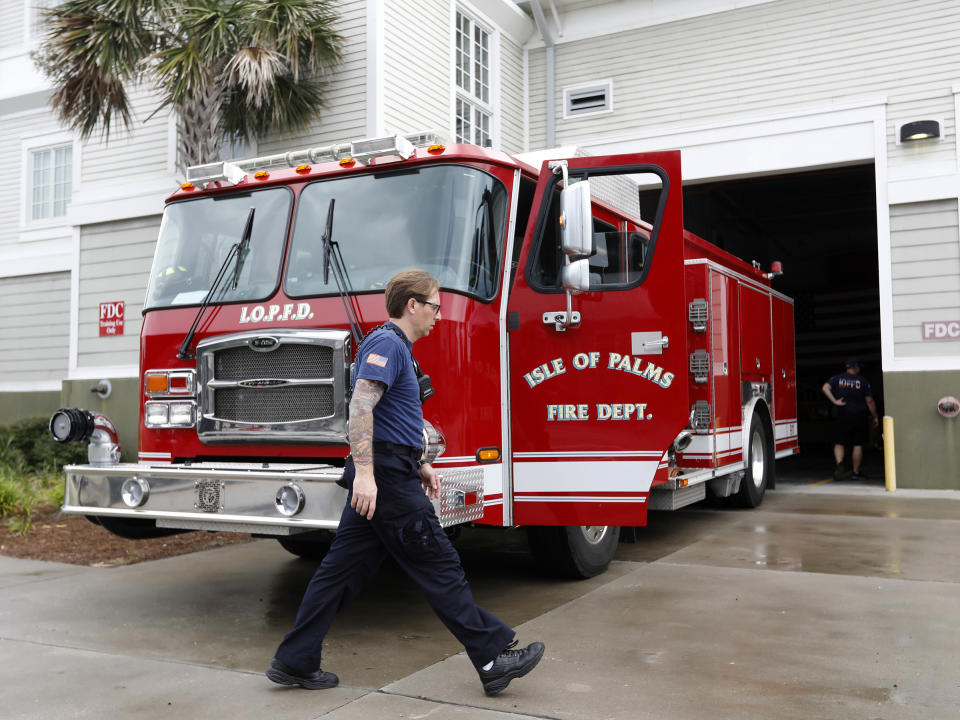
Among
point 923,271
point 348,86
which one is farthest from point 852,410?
point 348,86

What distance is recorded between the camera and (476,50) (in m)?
13.9

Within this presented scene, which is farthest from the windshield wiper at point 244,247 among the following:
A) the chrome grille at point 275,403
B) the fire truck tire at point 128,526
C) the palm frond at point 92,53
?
the palm frond at point 92,53

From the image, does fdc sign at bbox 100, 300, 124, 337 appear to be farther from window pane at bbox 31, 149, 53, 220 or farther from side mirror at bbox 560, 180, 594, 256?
side mirror at bbox 560, 180, 594, 256

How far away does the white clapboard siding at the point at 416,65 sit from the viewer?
1191cm

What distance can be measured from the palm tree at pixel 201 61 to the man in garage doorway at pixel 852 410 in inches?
334

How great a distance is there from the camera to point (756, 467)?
9836 millimetres

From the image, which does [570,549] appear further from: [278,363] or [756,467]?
[756,467]

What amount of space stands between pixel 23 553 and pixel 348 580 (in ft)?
16.2

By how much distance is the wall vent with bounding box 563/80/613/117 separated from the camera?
13914 millimetres

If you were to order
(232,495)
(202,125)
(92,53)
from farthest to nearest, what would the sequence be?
(202,125) → (92,53) → (232,495)

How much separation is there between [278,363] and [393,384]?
4.97 feet

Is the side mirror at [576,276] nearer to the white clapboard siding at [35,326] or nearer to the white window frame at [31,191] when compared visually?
the white clapboard siding at [35,326]

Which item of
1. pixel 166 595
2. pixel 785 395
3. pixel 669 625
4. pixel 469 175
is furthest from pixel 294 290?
pixel 785 395

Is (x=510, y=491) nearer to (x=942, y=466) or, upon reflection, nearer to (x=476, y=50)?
(x=942, y=466)
